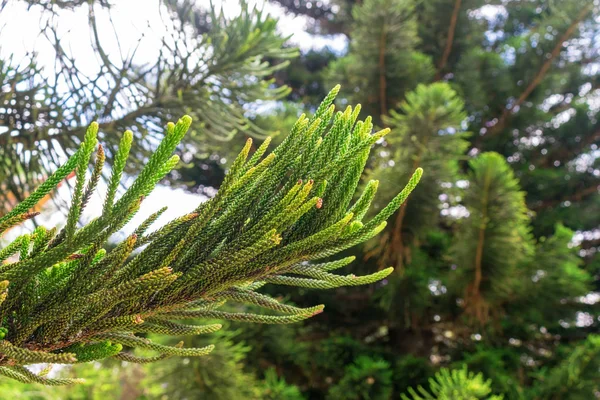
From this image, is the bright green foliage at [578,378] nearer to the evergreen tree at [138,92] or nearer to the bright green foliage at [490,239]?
the bright green foliage at [490,239]

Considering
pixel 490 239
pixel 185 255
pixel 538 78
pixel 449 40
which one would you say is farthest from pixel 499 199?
pixel 185 255

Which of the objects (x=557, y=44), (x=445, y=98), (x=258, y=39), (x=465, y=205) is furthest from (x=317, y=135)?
(x=557, y=44)

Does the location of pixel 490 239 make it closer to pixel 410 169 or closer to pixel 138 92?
pixel 410 169

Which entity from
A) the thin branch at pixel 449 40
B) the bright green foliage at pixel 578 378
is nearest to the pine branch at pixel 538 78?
the thin branch at pixel 449 40

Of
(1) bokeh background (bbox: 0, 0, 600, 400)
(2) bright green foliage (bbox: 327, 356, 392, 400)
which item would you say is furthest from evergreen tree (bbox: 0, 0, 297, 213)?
(2) bright green foliage (bbox: 327, 356, 392, 400)

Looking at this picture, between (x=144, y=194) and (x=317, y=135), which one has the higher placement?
(x=317, y=135)

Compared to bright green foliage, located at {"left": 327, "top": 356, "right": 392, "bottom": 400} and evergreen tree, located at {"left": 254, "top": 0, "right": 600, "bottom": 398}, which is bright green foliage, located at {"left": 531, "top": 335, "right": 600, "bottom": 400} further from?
bright green foliage, located at {"left": 327, "top": 356, "right": 392, "bottom": 400}

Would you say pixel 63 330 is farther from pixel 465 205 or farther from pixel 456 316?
pixel 456 316
